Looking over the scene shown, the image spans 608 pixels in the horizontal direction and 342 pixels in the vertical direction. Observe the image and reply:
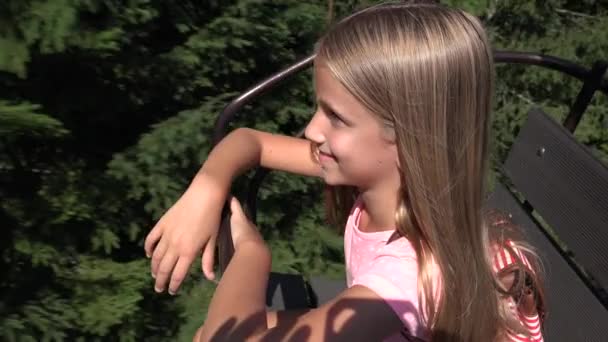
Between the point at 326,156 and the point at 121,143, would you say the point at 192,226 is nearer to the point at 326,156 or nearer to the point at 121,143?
the point at 326,156

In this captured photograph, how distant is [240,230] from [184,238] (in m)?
0.12

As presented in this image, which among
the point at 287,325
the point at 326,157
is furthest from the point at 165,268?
the point at 326,157

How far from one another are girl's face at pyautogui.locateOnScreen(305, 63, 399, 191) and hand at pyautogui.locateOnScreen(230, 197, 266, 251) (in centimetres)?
21

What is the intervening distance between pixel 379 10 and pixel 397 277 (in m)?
0.55

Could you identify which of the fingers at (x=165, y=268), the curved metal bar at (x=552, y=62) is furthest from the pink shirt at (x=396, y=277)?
the curved metal bar at (x=552, y=62)

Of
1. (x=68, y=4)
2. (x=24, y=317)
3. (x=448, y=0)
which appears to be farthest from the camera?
(x=448, y=0)

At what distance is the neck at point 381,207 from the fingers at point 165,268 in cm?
44

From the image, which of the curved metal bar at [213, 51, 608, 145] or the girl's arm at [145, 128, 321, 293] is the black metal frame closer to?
the curved metal bar at [213, 51, 608, 145]

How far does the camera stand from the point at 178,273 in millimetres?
1490

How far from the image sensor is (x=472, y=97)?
1454mm

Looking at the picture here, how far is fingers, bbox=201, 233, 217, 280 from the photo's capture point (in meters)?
1.55

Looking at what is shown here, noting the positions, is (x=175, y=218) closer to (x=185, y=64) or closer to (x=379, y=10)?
(x=379, y=10)

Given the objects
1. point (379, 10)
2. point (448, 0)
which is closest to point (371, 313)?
point (379, 10)

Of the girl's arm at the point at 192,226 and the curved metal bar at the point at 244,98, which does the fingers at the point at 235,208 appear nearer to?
the girl's arm at the point at 192,226
